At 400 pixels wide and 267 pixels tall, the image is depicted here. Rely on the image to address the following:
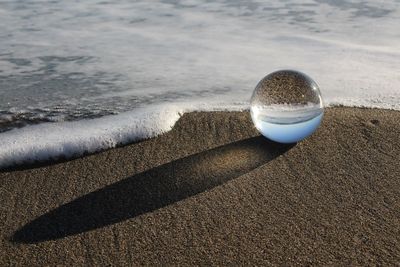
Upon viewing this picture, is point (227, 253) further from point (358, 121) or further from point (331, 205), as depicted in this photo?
point (358, 121)

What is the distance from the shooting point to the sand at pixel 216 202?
2109 mm

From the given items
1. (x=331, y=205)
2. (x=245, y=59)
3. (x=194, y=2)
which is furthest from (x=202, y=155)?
(x=194, y=2)

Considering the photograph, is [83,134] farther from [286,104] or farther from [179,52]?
[179,52]

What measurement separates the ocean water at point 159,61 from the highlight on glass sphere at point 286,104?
744mm

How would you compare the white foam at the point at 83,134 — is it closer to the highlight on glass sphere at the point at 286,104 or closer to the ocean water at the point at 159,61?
the ocean water at the point at 159,61

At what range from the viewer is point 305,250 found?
6.88 ft

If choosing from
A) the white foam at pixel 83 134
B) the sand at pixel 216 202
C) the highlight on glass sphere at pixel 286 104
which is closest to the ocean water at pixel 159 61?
the white foam at pixel 83 134

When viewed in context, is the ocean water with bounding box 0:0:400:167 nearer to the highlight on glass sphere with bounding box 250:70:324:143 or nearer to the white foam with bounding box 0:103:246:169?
the white foam with bounding box 0:103:246:169

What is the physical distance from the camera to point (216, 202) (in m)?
2.47

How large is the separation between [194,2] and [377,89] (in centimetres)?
515

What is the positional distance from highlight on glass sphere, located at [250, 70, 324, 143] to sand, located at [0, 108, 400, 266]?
145 millimetres

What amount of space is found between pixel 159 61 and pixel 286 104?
105 inches

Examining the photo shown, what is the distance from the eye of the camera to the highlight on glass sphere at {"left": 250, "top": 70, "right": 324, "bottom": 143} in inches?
111

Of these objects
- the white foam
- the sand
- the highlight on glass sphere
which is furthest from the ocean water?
the highlight on glass sphere
